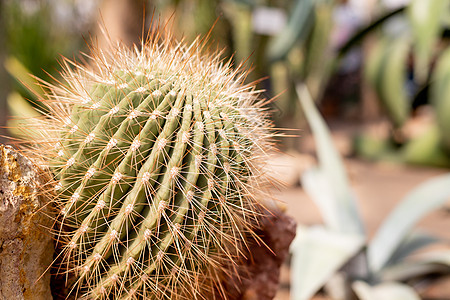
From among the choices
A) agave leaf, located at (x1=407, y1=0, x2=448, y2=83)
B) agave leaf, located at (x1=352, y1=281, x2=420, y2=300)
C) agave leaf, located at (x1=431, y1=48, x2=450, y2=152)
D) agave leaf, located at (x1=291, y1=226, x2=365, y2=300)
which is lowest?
agave leaf, located at (x1=352, y1=281, x2=420, y2=300)

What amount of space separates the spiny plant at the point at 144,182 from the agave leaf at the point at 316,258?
797mm

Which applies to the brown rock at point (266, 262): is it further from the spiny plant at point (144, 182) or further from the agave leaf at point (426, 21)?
the agave leaf at point (426, 21)

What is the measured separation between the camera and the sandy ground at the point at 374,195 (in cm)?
284

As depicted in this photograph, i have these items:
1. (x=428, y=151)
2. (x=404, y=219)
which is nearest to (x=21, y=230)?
(x=404, y=219)

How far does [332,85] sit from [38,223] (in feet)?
32.7

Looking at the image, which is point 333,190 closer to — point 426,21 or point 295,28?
point 426,21

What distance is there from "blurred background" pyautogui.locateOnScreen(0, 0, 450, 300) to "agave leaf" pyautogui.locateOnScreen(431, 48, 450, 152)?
11mm

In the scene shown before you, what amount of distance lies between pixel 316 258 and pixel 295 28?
2.80 meters

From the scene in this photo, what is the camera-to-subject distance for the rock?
2.56 ft

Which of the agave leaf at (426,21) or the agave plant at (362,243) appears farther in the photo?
the agave leaf at (426,21)

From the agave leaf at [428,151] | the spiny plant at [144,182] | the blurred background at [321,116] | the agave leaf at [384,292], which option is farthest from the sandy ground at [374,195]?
the spiny plant at [144,182]

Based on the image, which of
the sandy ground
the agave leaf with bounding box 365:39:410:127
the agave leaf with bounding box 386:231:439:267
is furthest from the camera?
the agave leaf with bounding box 365:39:410:127

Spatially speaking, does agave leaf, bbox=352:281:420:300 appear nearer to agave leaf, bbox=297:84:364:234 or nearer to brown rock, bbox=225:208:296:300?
agave leaf, bbox=297:84:364:234

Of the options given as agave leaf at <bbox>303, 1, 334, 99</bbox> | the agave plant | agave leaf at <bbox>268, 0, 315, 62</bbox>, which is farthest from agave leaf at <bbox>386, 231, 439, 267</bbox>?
agave leaf at <bbox>303, 1, 334, 99</bbox>
